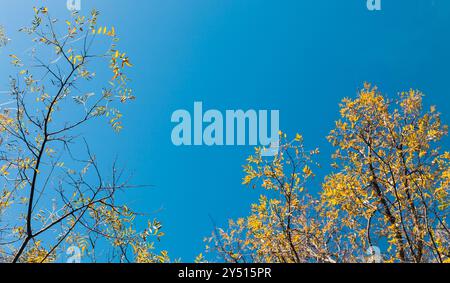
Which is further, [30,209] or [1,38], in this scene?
[1,38]

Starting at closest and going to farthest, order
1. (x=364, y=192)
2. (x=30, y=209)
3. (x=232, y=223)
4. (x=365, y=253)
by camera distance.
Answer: (x=30, y=209)
(x=365, y=253)
(x=364, y=192)
(x=232, y=223)

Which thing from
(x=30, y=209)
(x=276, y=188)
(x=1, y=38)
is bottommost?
(x=30, y=209)

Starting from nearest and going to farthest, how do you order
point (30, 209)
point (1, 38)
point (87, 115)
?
1. point (30, 209)
2. point (87, 115)
3. point (1, 38)

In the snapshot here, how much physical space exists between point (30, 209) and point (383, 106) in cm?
1036

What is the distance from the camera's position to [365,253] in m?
10.7
